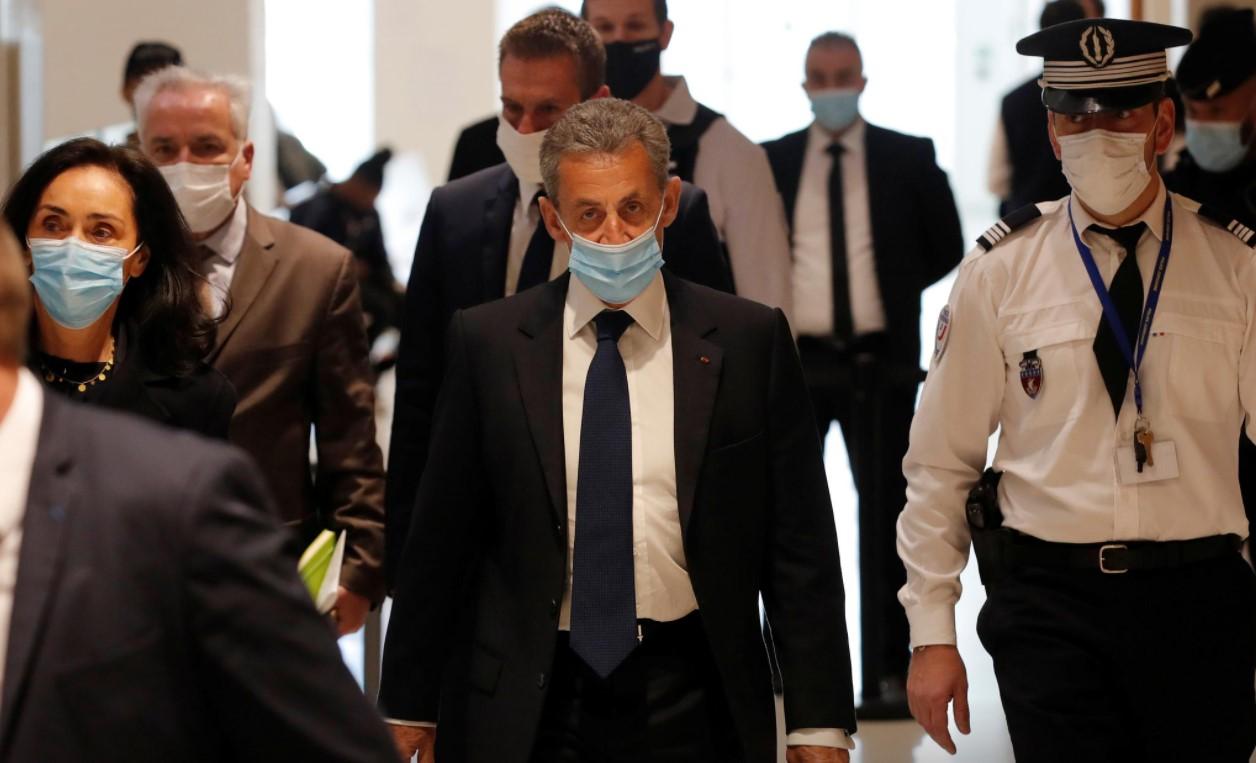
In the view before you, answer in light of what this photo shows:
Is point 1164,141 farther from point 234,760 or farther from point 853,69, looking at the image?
point 853,69

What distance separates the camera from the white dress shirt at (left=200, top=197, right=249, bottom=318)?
159 inches

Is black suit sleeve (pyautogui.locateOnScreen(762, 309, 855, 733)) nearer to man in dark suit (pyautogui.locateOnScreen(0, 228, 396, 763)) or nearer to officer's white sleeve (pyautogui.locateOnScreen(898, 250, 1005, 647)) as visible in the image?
officer's white sleeve (pyautogui.locateOnScreen(898, 250, 1005, 647))

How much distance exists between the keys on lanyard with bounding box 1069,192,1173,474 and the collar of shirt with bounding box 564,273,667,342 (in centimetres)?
77

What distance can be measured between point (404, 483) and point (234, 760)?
207 centimetres

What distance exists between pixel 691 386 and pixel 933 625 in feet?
2.30

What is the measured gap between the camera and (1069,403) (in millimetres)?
3387

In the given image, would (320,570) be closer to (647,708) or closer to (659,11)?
(647,708)

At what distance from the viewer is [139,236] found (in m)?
3.48

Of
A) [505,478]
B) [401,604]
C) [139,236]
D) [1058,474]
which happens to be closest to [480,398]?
[505,478]

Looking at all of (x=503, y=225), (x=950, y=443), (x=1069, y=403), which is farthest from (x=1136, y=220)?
(x=503, y=225)

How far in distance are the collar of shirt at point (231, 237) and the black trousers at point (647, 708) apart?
4.80 ft

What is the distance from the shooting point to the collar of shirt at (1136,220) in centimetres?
345

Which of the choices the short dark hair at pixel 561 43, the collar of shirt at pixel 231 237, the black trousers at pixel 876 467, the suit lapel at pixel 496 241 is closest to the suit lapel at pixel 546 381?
the suit lapel at pixel 496 241

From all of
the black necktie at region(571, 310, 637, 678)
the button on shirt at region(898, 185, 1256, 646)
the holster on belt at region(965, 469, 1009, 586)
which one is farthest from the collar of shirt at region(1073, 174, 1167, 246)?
the black necktie at region(571, 310, 637, 678)
